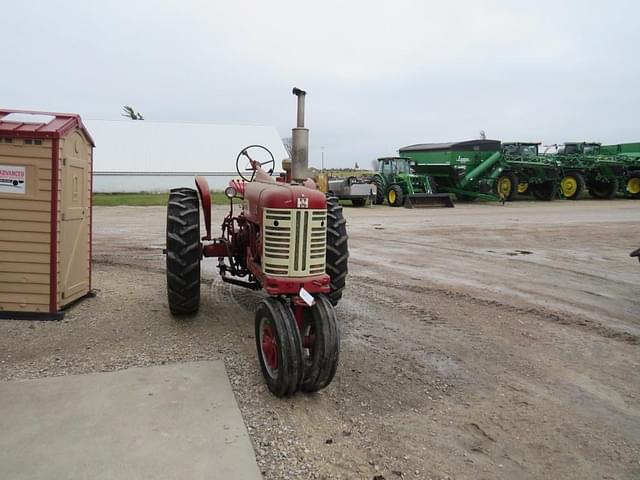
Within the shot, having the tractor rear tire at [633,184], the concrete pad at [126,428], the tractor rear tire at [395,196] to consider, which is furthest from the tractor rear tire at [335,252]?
the tractor rear tire at [633,184]

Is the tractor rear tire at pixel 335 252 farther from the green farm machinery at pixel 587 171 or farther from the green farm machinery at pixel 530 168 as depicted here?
the green farm machinery at pixel 587 171

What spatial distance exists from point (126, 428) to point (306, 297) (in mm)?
1277

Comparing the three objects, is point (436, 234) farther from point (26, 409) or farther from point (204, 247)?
point (26, 409)

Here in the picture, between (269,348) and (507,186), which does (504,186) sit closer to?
(507,186)

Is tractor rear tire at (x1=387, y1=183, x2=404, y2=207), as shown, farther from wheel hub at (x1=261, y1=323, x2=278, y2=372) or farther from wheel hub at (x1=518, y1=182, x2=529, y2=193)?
wheel hub at (x1=261, y1=323, x2=278, y2=372)

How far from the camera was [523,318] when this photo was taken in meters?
5.35

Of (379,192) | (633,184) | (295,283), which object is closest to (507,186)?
(379,192)

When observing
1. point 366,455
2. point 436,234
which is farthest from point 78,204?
point 436,234

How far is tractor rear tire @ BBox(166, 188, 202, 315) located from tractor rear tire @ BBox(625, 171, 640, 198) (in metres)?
25.0

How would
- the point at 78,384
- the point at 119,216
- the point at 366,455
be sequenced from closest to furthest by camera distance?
the point at 366,455, the point at 78,384, the point at 119,216

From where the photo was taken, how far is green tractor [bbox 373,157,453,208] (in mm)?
21109

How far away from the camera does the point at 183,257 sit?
15.7ft

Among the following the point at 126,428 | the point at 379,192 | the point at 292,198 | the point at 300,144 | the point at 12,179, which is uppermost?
the point at 379,192

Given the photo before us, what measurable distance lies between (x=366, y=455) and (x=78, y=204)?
406 cm
